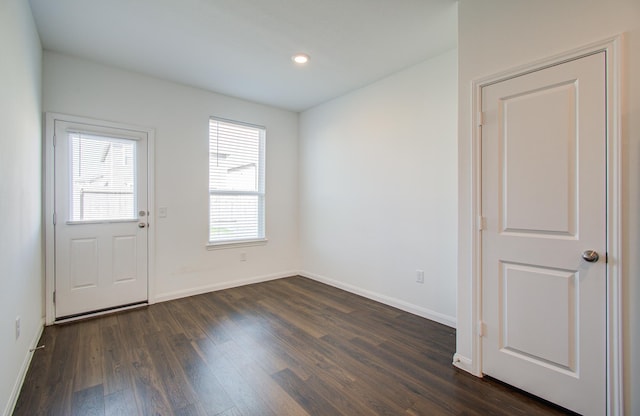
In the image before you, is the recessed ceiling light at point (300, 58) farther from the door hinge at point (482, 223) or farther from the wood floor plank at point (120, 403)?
the wood floor plank at point (120, 403)

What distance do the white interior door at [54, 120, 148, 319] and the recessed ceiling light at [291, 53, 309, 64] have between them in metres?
2.01

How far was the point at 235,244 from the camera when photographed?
4.21m

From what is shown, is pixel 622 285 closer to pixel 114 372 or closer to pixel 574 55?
pixel 574 55

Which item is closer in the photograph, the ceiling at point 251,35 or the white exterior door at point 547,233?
the white exterior door at point 547,233

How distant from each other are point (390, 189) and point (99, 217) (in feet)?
10.9

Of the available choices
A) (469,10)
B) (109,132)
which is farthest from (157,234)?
(469,10)

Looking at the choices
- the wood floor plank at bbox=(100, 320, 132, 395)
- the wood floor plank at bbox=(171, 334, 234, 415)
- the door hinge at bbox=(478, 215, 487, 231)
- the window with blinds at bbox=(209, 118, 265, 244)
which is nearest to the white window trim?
the window with blinds at bbox=(209, 118, 265, 244)

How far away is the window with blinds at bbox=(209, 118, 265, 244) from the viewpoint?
4043 millimetres

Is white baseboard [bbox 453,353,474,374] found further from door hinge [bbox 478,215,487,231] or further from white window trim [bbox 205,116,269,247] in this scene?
white window trim [bbox 205,116,269,247]

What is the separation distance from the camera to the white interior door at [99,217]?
2.97 m

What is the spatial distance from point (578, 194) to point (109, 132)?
4.23m

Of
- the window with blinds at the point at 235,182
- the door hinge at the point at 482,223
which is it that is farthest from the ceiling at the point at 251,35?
the door hinge at the point at 482,223

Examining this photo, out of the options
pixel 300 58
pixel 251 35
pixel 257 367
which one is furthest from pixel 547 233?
pixel 251 35

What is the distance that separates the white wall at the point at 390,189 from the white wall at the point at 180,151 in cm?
64
